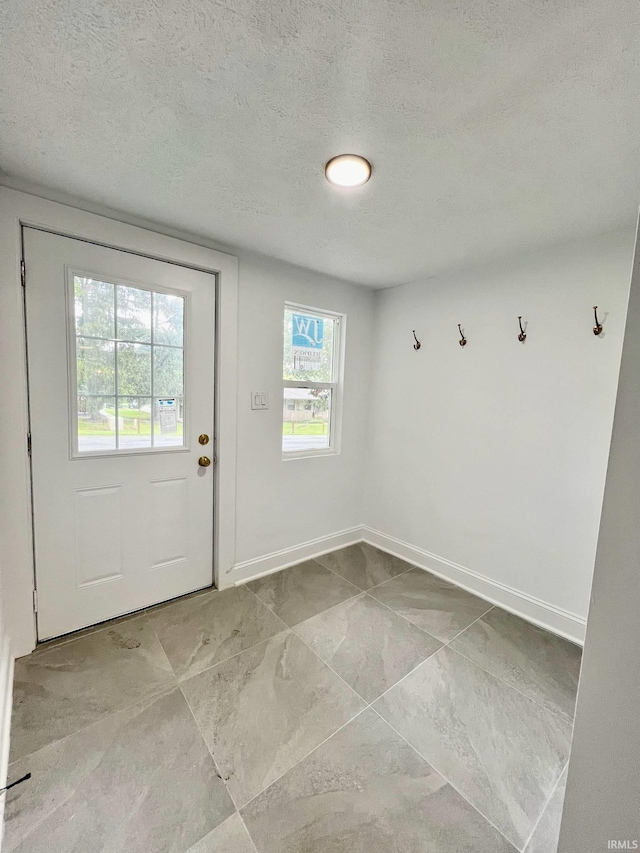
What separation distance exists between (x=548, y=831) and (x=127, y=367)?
2485mm

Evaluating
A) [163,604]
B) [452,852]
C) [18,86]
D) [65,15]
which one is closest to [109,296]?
[18,86]

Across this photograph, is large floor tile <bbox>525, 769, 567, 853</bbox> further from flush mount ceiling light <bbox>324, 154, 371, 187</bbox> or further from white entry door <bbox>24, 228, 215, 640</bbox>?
flush mount ceiling light <bbox>324, 154, 371, 187</bbox>

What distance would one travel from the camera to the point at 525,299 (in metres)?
2.12

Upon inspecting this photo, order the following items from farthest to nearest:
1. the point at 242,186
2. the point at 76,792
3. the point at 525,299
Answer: the point at 525,299 < the point at 242,186 < the point at 76,792

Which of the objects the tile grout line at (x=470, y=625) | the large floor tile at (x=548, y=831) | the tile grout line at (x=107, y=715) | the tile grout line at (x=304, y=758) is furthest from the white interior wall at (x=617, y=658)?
the tile grout line at (x=107, y=715)

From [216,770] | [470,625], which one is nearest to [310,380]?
[470,625]

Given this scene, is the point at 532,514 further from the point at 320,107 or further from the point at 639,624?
the point at 320,107

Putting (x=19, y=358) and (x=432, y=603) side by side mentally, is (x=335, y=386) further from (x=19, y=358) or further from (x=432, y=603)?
(x=19, y=358)

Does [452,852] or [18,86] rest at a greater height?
[18,86]

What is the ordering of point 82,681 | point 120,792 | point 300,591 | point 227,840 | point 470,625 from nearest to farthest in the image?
1. point 227,840
2. point 120,792
3. point 82,681
4. point 470,625
5. point 300,591

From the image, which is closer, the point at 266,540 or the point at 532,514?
the point at 532,514

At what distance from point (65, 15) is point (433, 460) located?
264 cm

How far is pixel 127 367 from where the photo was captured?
1873 mm

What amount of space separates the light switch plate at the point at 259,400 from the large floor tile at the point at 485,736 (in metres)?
1.74
